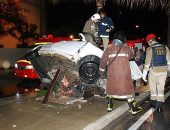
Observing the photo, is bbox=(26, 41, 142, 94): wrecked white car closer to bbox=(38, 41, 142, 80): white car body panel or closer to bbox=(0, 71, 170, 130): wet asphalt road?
bbox=(38, 41, 142, 80): white car body panel

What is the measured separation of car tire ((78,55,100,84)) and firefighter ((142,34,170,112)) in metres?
1.25

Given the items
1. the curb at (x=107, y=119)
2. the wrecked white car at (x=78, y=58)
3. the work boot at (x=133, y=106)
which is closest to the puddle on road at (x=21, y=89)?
the wrecked white car at (x=78, y=58)

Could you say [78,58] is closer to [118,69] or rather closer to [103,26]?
[118,69]

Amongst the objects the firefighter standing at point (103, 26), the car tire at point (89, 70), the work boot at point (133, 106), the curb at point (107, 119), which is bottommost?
the curb at point (107, 119)

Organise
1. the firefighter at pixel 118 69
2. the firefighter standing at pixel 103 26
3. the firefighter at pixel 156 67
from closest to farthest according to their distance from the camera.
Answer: the firefighter at pixel 118 69 < the firefighter at pixel 156 67 < the firefighter standing at pixel 103 26

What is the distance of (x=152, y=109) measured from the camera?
9039 millimetres

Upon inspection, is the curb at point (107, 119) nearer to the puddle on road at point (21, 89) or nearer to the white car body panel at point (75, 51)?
the white car body panel at point (75, 51)

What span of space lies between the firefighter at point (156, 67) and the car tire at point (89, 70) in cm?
125

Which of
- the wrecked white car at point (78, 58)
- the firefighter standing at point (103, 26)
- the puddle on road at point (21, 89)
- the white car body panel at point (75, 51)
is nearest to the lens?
the white car body panel at point (75, 51)

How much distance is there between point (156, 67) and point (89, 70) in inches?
68.0

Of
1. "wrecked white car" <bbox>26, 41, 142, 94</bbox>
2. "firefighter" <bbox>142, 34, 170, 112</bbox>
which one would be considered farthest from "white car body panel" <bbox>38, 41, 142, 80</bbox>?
"firefighter" <bbox>142, 34, 170, 112</bbox>

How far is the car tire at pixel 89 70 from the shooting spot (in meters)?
8.71

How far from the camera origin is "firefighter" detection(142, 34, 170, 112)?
8.64 m

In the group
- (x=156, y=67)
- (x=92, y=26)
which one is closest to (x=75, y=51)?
(x=92, y=26)
